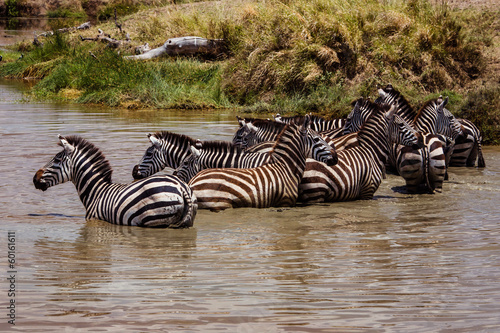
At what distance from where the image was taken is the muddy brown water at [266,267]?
4727mm

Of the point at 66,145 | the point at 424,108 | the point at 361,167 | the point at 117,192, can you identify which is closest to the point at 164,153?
the point at 66,145

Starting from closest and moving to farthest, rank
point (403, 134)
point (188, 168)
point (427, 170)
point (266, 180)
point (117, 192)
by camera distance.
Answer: point (117, 192) → point (266, 180) → point (188, 168) → point (427, 170) → point (403, 134)

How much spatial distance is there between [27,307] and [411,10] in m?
17.2

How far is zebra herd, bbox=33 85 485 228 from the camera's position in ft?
25.6

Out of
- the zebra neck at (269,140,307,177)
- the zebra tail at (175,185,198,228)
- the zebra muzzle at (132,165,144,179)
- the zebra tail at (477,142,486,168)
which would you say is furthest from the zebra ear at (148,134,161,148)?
the zebra tail at (477,142,486,168)

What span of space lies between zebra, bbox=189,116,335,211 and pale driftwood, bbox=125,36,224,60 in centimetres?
1579

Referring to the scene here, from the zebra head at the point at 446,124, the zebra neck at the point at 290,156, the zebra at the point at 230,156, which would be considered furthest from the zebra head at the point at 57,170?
the zebra head at the point at 446,124

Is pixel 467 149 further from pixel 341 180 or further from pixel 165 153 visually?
pixel 165 153

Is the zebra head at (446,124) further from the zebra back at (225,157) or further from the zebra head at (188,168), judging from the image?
the zebra head at (188,168)

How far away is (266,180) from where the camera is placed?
9.14m

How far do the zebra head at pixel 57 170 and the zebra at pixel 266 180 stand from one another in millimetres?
1489

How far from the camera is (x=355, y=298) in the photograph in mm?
5172

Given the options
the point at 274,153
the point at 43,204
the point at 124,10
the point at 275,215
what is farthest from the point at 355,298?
the point at 124,10

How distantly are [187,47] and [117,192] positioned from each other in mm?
17923
